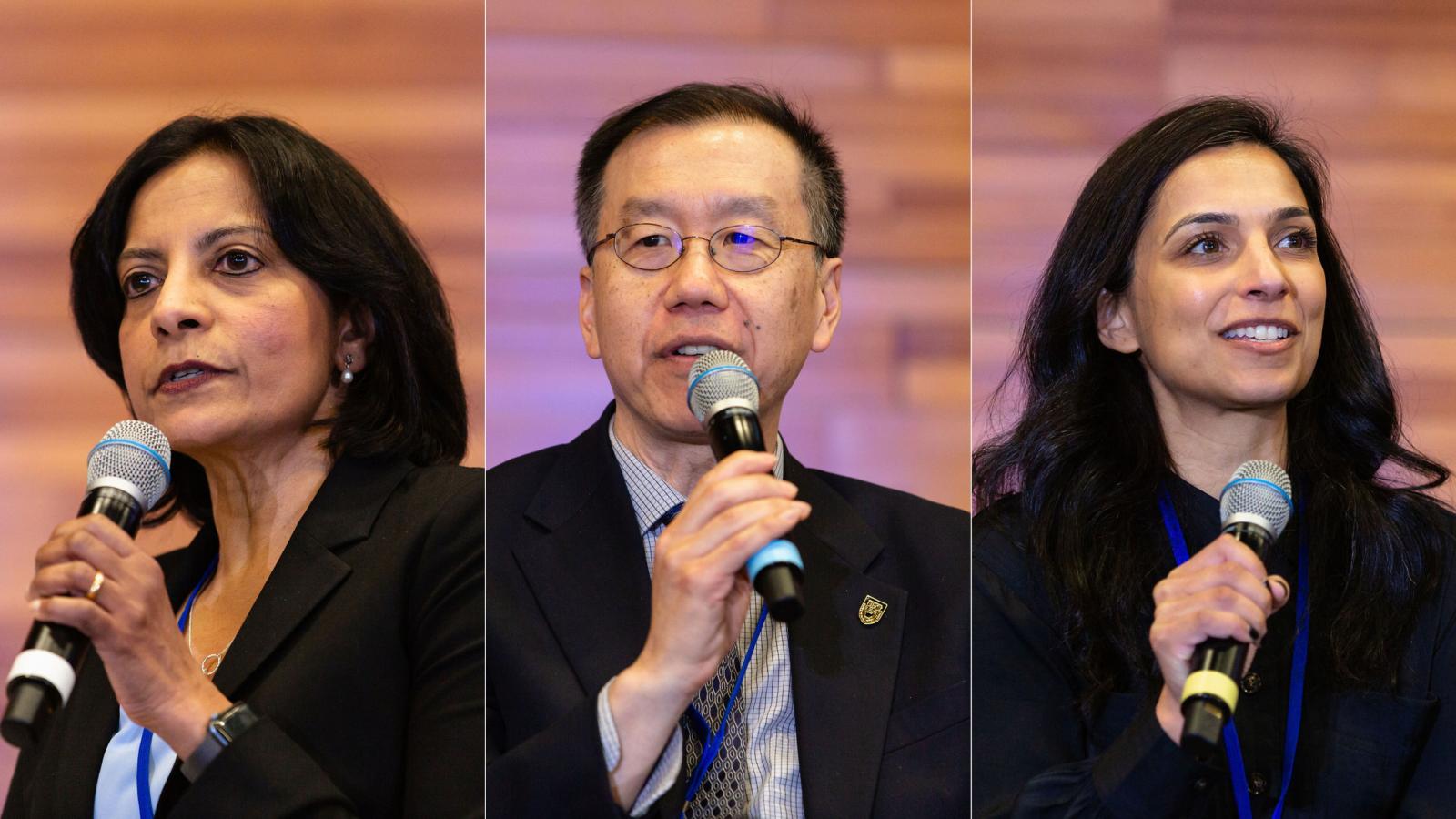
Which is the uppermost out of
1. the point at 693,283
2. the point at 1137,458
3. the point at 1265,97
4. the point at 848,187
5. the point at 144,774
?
the point at 1265,97

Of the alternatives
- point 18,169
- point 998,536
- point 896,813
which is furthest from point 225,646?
point 998,536

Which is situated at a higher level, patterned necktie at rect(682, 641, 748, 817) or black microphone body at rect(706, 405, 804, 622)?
black microphone body at rect(706, 405, 804, 622)

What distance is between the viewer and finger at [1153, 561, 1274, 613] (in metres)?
2.14

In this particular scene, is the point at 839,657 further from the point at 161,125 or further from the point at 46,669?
the point at 161,125

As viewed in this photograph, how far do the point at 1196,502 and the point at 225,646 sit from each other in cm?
170

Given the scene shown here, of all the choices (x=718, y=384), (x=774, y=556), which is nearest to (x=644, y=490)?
(x=718, y=384)

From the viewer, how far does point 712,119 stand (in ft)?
8.42

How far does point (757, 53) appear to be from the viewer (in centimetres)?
267

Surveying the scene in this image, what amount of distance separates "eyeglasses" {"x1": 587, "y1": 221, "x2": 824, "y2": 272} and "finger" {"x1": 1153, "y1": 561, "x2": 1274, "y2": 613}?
0.83m

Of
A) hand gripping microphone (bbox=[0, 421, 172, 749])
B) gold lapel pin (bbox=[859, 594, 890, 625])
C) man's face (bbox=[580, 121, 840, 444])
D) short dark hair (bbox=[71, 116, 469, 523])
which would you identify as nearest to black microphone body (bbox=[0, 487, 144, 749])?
hand gripping microphone (bbox=[0, 421, 172, 749])

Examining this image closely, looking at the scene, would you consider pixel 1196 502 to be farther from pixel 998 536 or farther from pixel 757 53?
pixel 757 53

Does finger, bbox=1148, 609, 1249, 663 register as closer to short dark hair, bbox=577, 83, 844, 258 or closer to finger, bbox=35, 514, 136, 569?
short dark hair, bbox=577, 83, 844, 258

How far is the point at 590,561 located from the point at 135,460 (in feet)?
2.59

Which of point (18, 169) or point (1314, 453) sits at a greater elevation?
point (18, 169)
